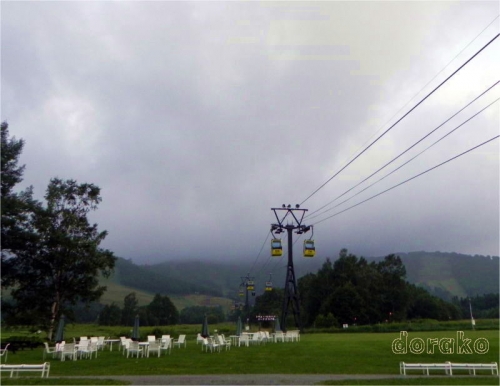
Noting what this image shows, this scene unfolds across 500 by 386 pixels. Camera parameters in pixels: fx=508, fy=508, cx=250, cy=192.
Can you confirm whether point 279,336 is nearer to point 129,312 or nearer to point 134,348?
point 134,348

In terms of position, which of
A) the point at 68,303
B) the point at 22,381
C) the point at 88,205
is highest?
the point at 88,205

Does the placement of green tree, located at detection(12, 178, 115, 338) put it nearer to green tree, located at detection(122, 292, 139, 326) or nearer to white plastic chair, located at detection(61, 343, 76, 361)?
white plastic chair, located at detection(61, 343, 76, 361)

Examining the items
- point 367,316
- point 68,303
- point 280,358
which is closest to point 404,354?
point 280,358

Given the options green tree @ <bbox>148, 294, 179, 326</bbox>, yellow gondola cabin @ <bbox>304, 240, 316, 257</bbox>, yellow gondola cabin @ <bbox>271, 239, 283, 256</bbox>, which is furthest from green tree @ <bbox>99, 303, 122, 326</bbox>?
yellow gondola cabin @ <bbox>304, 240, 316, 257</bbox>

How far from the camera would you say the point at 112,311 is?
105 meters

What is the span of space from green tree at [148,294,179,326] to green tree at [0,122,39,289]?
70918 millimetres

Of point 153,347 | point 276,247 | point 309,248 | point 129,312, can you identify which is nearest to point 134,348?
point 153,347

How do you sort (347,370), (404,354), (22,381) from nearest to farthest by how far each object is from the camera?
(22,381), (347,370), (404,354)

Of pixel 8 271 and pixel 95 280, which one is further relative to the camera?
pixel 95 280

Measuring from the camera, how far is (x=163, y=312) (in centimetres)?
10606

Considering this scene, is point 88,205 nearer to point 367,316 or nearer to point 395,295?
point 367,316

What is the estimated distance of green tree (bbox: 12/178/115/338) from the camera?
39.6 meters

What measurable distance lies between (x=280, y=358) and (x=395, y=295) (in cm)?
8186

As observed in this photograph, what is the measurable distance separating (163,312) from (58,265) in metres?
68.6
